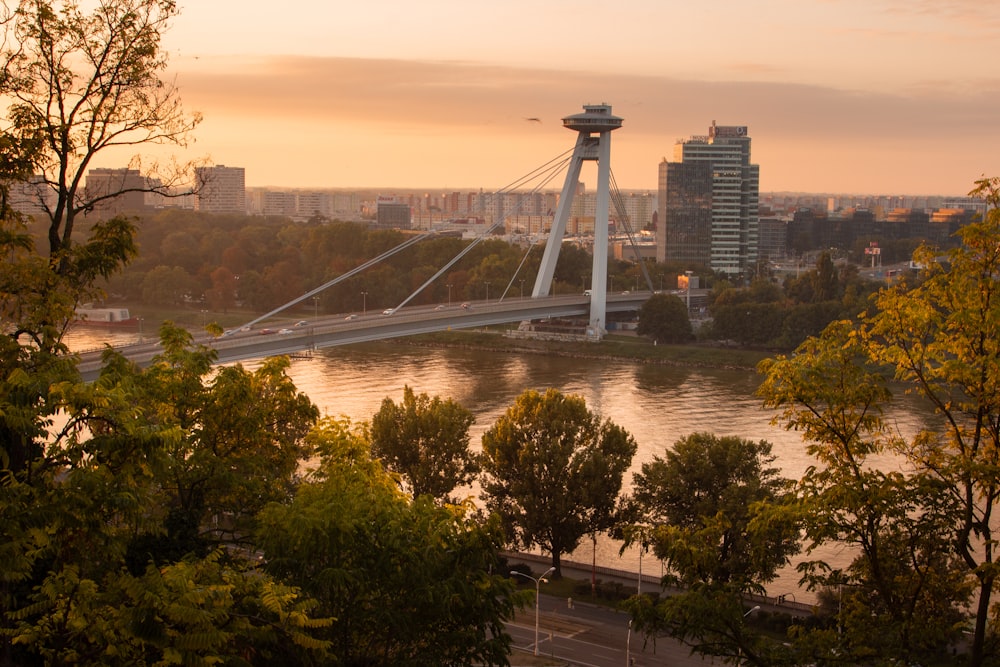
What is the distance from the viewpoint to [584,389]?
626 inches

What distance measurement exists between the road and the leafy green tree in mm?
3278

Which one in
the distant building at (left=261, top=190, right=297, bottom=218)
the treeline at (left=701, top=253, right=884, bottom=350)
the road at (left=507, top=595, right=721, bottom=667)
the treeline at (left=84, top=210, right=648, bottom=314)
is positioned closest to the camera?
the road at (left=507, top=595, right=721, bottom=667)

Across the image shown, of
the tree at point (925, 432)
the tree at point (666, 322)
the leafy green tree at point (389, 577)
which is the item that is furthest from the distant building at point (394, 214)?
the tree at point (925, 432)

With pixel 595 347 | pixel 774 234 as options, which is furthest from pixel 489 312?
pixel 774 234

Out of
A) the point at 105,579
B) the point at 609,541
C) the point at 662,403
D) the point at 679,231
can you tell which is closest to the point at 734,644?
the point at 105,579

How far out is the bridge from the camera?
43.3 ft

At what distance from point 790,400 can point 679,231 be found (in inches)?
1461

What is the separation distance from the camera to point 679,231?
39062 mm

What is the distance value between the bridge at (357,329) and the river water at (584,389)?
0.59 m

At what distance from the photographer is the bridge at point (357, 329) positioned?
13.2 metres

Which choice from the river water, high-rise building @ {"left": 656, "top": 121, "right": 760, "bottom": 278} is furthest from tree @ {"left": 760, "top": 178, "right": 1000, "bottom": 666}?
high-rise building @ {"left": 656, "top": 121, "right": 760, "bottom": 278}

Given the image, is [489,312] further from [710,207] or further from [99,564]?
[710,207]

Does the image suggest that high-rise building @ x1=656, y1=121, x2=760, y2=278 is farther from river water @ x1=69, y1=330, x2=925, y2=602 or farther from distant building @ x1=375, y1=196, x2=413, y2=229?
distant building @ x1=375, y1=196, x2=413, y2=229

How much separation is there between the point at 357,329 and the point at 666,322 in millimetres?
7346
